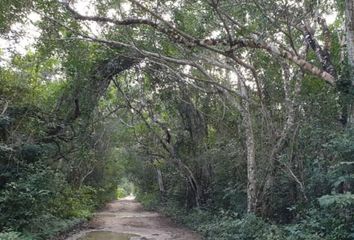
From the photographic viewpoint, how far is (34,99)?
45.4 ft

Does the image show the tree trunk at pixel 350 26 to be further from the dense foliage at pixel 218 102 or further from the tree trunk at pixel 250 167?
the tree trunk at pixel 250 167

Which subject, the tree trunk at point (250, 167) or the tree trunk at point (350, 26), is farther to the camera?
the tree trunk at point (250, 167)

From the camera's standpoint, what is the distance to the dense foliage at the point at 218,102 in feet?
29.5

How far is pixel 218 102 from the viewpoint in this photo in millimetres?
17875

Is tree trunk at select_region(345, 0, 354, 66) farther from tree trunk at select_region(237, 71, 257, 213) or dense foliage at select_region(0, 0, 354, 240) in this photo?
tree trunk at select_region(237, 71, 257, 213)

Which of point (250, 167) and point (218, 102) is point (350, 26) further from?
point (218, 102)

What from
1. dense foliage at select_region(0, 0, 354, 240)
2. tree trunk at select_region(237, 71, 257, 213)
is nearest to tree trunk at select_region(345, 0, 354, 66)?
dense foliage at select_region(0, 0, 354, 240)

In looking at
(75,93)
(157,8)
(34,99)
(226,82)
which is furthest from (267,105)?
(34,99)

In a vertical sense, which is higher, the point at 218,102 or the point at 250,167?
the point at 218,102

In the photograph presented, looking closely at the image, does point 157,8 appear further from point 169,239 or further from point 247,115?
point 169,239

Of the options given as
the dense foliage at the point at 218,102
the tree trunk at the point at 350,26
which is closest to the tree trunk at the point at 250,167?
the dense foliage at the point at 218,102

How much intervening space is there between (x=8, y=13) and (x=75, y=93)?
4170 millimetres

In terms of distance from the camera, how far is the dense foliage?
29.5ft

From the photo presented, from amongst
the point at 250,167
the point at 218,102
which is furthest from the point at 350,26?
the point at 218,102
